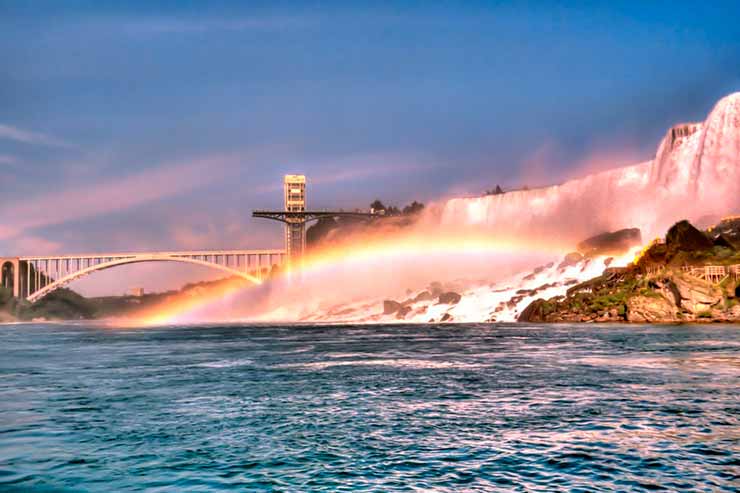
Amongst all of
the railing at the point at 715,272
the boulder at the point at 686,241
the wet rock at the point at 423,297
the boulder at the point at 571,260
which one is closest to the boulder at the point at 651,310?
the railing at the point at 715,272

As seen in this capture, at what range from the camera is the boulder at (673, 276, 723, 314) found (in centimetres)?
4372

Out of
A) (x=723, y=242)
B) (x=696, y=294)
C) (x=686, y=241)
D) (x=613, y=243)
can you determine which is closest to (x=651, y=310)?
(x=696, y=294)

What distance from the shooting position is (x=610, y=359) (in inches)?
837

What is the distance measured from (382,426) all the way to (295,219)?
10739 cm

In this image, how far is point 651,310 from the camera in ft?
149

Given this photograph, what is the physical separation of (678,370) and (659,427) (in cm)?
825

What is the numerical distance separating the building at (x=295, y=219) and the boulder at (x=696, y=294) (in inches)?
2969

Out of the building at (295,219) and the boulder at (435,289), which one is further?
the building at (295,219)

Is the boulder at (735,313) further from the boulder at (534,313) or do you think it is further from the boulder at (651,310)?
the boulder at (534,313)

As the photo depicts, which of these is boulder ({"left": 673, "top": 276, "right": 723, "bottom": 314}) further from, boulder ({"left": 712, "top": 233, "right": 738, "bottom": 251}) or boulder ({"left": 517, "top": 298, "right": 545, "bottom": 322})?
boulder ({"left": 517, "top": 298, "right": 545, "bottom": 322})

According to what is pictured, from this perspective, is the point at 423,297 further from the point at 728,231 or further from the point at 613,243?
the point at 728,231

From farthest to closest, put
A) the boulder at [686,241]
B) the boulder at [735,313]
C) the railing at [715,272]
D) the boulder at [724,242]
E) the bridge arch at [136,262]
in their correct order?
the bridge arch at [136,262] → the boulder at [724,242] → the boulder at [686,241] → the railing at [715,272] → the boulder at [735,313]

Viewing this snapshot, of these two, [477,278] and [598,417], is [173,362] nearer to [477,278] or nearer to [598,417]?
[598,417]

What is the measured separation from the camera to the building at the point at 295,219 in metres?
116
